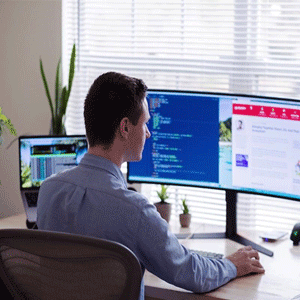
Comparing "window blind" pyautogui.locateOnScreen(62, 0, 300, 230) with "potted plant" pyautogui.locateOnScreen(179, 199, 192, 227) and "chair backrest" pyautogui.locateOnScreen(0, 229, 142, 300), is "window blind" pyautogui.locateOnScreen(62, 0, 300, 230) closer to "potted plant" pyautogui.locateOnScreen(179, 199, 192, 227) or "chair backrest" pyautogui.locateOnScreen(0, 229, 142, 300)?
"potted plant" pyautogui.locateOnScreen(179, 199, 192, 227)

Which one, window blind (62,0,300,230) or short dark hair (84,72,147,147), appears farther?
window blind (62,0,300,230)

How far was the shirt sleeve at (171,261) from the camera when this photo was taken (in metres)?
1.70

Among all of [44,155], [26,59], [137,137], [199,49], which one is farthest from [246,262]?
[26,59]

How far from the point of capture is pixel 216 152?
2.50m

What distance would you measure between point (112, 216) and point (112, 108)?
0.31 meters

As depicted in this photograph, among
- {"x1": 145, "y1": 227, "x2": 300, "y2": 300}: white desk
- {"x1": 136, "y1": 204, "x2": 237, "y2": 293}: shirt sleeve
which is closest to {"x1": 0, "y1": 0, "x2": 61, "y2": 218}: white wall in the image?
{"x1": 145, "y1": 227, "x2": 300, "y2": 300}: white desk

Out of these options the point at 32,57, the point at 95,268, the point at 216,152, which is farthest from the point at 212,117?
the point at 32,57

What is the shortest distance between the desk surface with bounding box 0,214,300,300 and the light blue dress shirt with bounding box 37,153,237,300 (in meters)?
0.13

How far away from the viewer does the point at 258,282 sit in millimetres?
2082

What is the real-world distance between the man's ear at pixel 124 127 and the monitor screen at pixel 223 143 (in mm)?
713

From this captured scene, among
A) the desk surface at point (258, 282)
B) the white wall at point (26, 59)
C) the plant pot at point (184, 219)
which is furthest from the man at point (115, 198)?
the white wall at point (26, 59)

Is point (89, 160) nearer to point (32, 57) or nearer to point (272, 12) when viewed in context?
point (272, 12)

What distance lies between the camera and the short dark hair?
5.87 ft

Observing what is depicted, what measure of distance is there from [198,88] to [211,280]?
1471 mm
